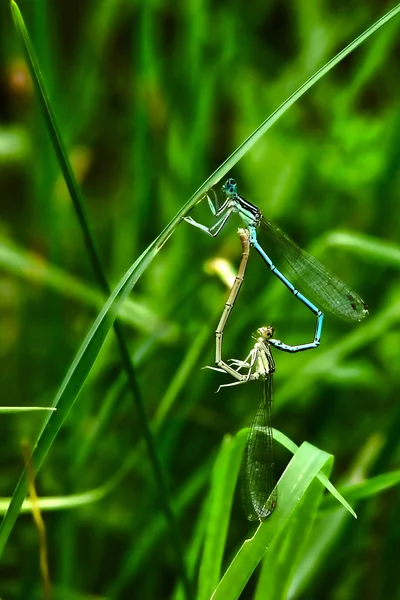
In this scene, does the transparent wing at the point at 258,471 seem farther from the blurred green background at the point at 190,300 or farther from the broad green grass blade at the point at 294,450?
the blurred green background at the point at 190,300

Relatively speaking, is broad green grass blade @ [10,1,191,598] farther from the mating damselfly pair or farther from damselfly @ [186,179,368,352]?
damselfly @ [186,179,368,352]

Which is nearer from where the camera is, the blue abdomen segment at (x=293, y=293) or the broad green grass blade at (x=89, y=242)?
the broad green grass blade at (x=89, y=242)

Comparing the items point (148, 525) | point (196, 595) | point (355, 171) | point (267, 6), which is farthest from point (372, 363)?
point (267, 6)

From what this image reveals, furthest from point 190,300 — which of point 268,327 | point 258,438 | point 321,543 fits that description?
point 258,438

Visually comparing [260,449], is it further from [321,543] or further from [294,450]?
[321,543]

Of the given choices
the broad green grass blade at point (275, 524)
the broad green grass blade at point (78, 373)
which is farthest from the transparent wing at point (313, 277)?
the broad green grass blade at point (78, 373)

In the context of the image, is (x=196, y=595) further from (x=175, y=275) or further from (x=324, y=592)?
(x=175, y=275)

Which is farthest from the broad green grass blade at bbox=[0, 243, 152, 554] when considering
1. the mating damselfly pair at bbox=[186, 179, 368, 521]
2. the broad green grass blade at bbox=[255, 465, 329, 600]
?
the broad green grass blade at bbox=[255, 465, 329, 600]
